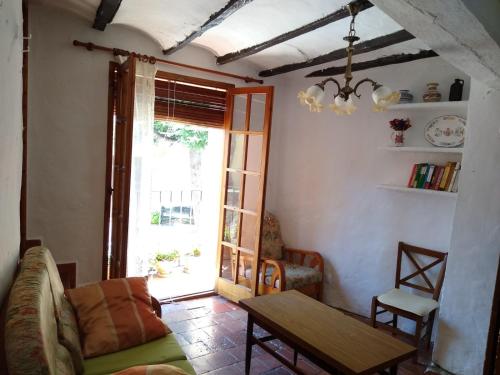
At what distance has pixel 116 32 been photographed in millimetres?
3020

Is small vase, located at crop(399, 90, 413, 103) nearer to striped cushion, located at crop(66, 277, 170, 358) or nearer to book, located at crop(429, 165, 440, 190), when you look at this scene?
book, located at crop(429, 165, 440, 190)

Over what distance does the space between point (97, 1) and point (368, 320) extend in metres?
3.48

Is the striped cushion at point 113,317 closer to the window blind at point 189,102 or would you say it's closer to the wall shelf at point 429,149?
the window blind at point 189,102

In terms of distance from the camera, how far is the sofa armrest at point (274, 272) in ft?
10.6

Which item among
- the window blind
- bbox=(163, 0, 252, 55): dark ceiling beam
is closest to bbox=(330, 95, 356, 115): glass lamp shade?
bbox=(163, 0, 252, 55): dark ceiling beam

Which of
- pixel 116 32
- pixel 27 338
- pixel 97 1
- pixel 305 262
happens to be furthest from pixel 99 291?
pixel 305 262

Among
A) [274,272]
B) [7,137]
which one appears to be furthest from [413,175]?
[7,137]

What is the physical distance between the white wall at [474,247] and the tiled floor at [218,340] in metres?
0.40

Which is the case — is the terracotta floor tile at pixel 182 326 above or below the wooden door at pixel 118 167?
below

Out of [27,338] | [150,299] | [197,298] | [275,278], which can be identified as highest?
[27,338]

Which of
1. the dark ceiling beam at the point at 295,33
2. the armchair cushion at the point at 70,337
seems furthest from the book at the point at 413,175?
the armchair cushion at the point at 70,337

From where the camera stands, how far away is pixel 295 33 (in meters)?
2.72

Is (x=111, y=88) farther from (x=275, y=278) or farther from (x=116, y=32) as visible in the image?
(x=275, y=278)

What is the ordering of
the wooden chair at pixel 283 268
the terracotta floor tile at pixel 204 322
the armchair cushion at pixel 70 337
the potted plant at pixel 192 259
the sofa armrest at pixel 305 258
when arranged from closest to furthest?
1. the armchair cushion at pixel 70 337
2. the terracotta floor tile at pixel 204 322
3. the wooden chair at pixel 283 268
4. the sofa armrest at pixel 305 258
5. the potted plant at pixel 192 259
